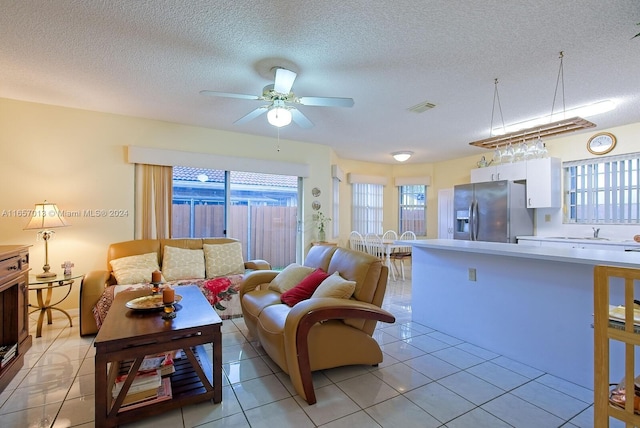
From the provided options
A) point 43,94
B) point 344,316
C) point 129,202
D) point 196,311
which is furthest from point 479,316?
point 43,94

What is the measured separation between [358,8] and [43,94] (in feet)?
11.5

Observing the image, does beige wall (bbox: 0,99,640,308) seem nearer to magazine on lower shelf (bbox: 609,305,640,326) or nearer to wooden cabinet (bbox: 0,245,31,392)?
wooden cabinet (bbox: 0,245,31,392)

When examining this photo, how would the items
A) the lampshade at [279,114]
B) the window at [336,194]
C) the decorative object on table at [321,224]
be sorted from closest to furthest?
the lampshade at [279,114], the decorative object on table at [321,224], the window at [336,194]

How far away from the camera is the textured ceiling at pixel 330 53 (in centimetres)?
190

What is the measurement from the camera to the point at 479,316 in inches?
110

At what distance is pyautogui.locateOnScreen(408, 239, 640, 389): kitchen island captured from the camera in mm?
2107

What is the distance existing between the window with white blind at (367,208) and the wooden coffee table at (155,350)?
4.77 meters

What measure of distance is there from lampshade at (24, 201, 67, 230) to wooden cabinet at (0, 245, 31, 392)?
0.76 m

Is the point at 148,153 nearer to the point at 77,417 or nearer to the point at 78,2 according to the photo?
the point at 78,2

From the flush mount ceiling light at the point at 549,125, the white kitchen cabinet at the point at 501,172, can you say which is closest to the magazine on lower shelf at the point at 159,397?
the flush mount ceiling light at the point at 549,125

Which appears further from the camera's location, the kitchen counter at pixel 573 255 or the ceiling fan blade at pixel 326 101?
the ceiling fan blade at pixel 326 101

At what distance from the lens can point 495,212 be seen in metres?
4.86

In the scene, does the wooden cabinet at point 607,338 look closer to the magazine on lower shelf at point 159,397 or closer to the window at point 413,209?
the magazine on lower shelf at point 159,397

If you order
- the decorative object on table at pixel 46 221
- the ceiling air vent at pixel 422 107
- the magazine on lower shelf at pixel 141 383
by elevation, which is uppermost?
the ceiling air vent at pixel 422 107
